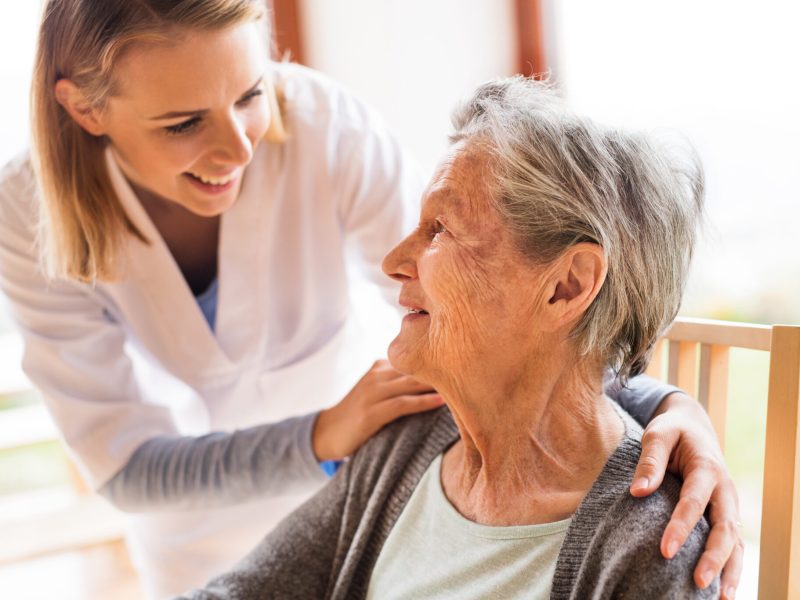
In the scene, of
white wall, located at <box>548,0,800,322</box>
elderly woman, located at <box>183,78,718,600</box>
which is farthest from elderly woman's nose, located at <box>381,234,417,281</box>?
white wall, located at <box>548,0,800,322</box>

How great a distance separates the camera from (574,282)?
3.81ft

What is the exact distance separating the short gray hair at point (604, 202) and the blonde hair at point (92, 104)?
51cm

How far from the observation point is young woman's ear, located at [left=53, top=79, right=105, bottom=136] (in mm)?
1436

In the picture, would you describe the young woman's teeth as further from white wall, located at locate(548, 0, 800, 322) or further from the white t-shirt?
white wall, located at locate(548, 0, 800, 322)

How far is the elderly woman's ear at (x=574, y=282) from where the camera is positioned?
3.70 feet

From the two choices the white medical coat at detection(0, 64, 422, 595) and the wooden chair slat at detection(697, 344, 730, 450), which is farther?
the white medical coat at detection(0, 64, 422, 595)

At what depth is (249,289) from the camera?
1754 mm

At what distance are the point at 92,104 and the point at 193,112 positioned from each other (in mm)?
184

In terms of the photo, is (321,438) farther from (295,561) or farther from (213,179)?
(213,179)

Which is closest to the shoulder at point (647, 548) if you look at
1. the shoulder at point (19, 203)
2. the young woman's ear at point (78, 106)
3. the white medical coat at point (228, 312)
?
the white medical coat at point (228, 312)

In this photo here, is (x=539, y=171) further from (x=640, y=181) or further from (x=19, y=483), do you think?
(x=19, y=483)

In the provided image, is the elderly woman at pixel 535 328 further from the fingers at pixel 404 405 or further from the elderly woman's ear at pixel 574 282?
the fingers at pixel 404 405

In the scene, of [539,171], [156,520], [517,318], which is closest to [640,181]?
[539,171]

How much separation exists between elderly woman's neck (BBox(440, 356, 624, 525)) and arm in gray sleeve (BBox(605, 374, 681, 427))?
7cm
